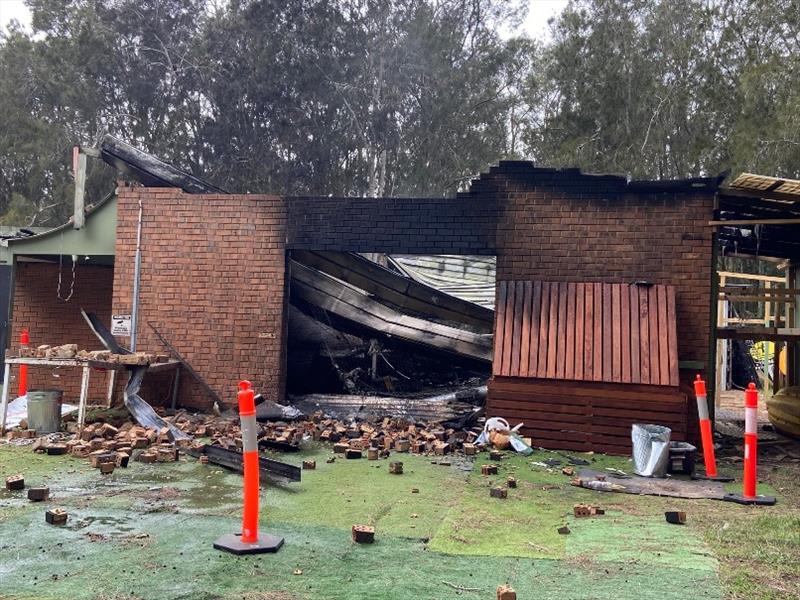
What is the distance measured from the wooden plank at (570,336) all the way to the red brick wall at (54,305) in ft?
24.8

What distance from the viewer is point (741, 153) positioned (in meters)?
24.4

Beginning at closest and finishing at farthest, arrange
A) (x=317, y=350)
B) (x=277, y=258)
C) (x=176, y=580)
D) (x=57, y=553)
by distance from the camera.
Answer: (x=176, y=580) → (x=57, y=553) → (x=277, y=258) → (x=317, y=350)

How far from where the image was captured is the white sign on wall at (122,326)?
10.8 meters

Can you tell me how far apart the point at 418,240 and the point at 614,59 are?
2150cm

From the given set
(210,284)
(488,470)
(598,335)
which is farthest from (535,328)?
(210,284)

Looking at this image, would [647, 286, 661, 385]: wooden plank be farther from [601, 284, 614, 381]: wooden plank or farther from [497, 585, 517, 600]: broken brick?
[497, 585, 517, 600]: broken brick

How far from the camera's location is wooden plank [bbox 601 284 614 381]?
29.9 ft

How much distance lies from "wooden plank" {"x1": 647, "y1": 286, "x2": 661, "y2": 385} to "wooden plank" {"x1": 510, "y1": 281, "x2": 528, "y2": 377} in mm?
1542

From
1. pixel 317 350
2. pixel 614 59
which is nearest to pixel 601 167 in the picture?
pixel 614 59

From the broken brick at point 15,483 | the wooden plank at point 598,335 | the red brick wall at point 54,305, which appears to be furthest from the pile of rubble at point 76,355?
the wooden plank at point 598,335

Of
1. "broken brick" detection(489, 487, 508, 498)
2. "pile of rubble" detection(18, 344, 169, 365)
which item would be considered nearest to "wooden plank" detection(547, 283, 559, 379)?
"broken brick" detection(489, 487, 508, 498)

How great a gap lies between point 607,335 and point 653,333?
56 centimetres

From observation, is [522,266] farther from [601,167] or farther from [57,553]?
[601,167]

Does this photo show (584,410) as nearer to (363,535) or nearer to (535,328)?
(535,328)
